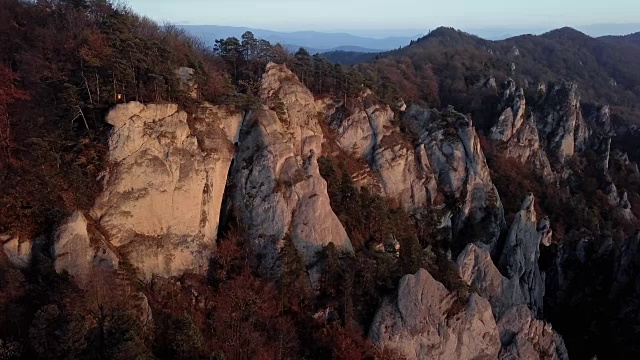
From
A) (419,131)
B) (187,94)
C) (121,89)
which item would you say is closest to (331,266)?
(187,94)

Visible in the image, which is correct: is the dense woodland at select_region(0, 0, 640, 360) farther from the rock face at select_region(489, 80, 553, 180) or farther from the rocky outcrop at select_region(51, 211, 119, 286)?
the rock face at select_region(489, 80, 553, 180)

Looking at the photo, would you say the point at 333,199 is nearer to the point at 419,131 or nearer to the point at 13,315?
the point at 419,131

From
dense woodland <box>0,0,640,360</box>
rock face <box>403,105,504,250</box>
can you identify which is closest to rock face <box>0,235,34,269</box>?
dense woodland <box>0,0,640,360</box>

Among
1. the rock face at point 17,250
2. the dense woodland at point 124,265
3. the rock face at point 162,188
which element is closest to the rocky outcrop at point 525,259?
the dense woodland at point 124,265

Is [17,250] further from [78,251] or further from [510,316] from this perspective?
[510,316]

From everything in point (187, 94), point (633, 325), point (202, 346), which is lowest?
point (633, 325)

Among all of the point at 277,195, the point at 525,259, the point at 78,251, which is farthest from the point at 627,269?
the point at 78,251
